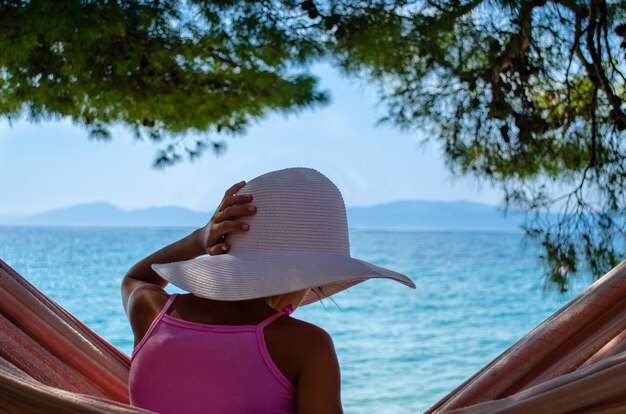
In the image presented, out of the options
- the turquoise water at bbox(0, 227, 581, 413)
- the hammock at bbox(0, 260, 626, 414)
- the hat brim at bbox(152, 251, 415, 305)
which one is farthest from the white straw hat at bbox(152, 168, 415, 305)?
the turquoise water at bbox(0, 227, 581, 413)

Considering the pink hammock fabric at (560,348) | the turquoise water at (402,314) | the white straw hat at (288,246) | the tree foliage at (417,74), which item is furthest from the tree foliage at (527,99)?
the white straw hat at (288,246)

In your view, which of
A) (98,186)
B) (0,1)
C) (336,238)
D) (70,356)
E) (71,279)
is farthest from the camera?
(98,186)

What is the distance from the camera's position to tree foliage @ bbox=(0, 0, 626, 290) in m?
3.17

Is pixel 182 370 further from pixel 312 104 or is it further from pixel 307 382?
pixel 312 104

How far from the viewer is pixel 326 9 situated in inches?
151

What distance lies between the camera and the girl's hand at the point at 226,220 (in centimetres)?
110

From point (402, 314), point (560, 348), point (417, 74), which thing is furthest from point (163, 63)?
point (402, 314)

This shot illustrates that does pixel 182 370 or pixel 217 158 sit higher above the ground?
pixel 217 158

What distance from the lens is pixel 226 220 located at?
3.64 ft

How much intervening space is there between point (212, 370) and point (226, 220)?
0.71ft

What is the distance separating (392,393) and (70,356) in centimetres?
444

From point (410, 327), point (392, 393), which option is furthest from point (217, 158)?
point (410, 327)

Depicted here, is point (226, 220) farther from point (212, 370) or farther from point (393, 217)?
point (393, 217)

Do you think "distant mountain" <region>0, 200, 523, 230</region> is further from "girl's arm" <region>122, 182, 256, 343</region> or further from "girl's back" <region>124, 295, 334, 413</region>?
"girl's back" <region>124, 295, 334, 413</region>
